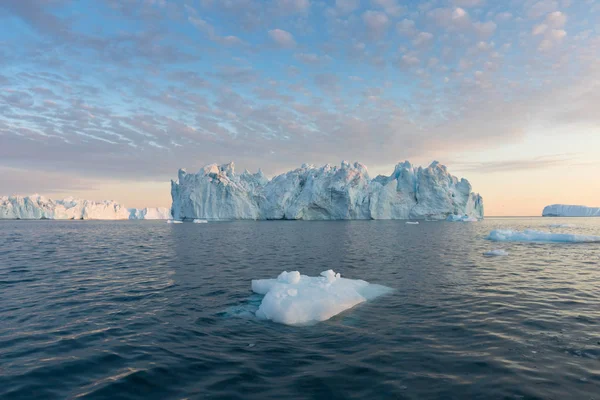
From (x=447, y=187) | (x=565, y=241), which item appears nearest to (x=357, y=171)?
(x=447, y=187)

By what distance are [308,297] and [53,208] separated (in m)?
179

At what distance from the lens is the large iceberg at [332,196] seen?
8850 centimetres

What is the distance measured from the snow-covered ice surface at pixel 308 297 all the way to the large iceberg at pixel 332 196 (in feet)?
258

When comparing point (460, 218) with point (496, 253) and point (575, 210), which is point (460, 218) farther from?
point (575, 210)

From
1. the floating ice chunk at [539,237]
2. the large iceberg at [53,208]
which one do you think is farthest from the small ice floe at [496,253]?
the large iceberg at [53,208]

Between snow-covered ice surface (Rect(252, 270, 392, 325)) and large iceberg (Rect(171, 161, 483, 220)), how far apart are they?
7865 cm

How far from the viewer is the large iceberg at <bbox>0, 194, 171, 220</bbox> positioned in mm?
138500

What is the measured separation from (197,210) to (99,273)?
257 feet

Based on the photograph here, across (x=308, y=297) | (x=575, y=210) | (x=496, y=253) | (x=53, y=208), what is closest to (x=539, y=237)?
(x=496, y=253)

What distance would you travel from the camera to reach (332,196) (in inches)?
3620

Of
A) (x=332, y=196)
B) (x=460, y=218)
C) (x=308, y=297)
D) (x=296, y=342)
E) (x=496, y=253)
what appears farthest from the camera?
(x=332, y=196)

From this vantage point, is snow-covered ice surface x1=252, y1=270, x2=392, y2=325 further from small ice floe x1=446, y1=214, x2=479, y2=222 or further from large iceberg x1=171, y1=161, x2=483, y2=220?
small ice floe x1=446, y1=214, x2=479, y2=222

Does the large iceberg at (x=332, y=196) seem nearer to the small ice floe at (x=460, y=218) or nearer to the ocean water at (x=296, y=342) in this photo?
the small ice floe at (x=460, y=218)

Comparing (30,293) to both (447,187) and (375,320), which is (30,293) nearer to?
(375,320)
